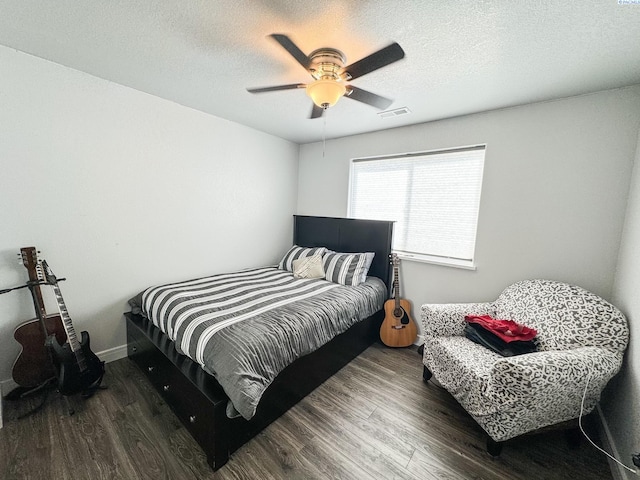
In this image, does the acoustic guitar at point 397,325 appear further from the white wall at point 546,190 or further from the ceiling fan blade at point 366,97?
the ceiling fan blade at point 366,97

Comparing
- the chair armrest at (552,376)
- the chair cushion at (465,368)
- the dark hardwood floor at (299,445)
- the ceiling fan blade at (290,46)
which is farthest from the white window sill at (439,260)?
the ceiling fan blade at (290,46)

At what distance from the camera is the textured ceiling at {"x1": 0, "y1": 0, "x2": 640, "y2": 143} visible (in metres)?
1.22

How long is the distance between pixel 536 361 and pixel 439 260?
141cm

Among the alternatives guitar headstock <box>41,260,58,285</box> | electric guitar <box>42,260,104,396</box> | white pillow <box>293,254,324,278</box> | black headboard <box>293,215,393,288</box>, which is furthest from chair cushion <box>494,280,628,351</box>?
guitar headstock <box>41,260,58,285</box>

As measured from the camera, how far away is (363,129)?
9.94 feet

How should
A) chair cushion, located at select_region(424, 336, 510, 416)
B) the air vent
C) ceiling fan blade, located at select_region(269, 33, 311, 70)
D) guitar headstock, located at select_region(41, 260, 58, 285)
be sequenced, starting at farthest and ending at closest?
1. the air vent
2. guitar headstock, located at select_region(41, 260, 58, 285)
3. chair cushion, located at select_region(424, 336, 510, 416)
4. ceiling fan blade, located at select_region(269, 33, 311, 70)

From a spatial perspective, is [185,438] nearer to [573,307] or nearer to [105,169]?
[105,169]

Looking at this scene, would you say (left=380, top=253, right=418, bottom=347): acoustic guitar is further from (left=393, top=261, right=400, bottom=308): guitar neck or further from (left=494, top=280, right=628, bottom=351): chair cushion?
(left=494, top=280, right=628, bottom=351): chair cushion

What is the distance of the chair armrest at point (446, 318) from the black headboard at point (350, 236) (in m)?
0.89

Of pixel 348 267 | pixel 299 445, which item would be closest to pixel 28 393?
pixel 299 445

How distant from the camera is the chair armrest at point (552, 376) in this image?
1352 millimetres

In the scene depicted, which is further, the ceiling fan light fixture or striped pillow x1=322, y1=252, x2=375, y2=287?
striped pillow x1=322, y1=252, x2=375, y2=287

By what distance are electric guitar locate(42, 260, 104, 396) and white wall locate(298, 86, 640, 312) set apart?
2933mm

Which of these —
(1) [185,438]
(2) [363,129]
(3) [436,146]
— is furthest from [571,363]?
A: (2) [363,129]
